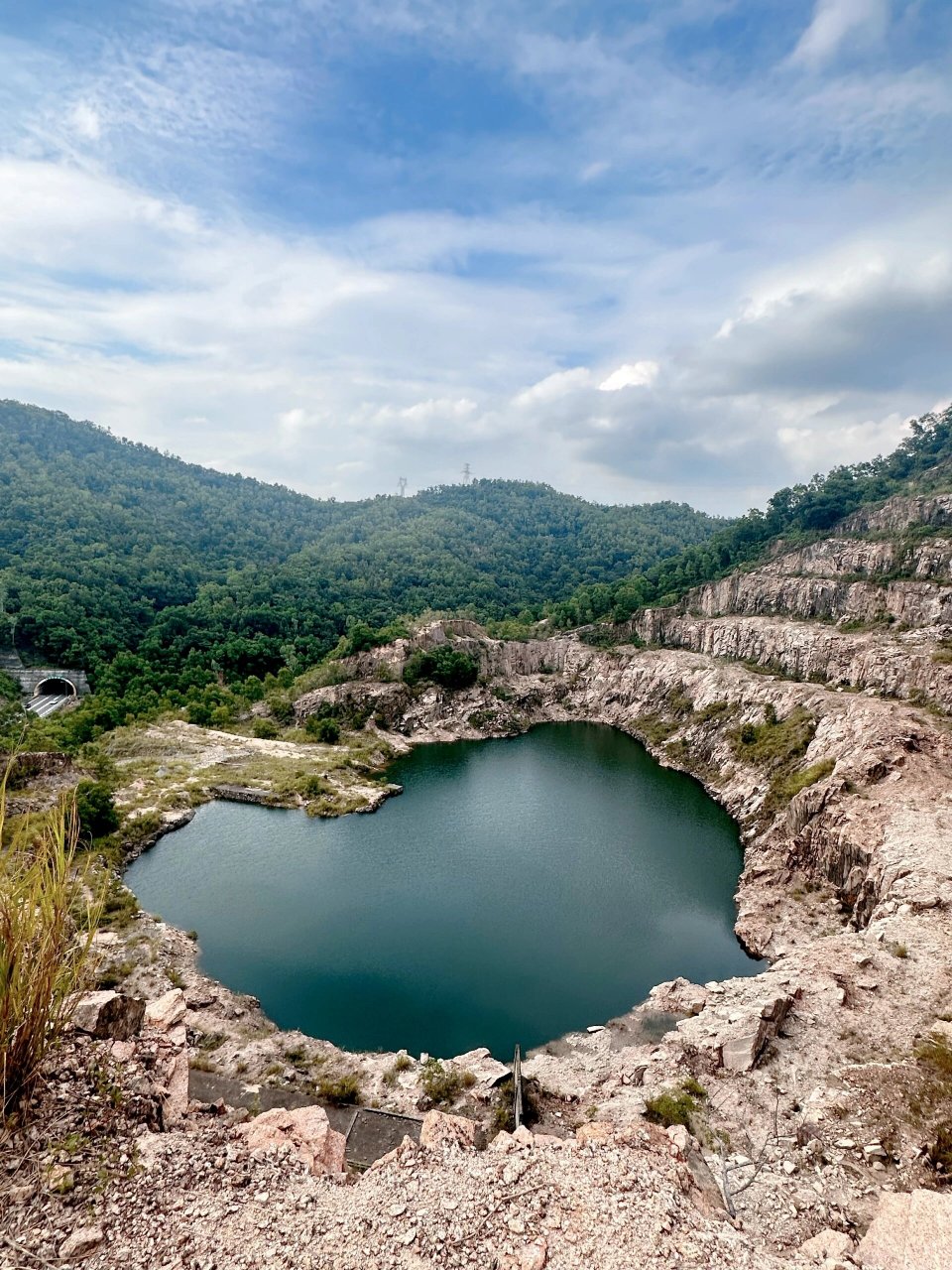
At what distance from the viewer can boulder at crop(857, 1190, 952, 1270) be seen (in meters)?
8.99

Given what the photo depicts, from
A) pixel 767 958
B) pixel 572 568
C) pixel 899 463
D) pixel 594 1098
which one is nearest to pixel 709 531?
pixel 572 568

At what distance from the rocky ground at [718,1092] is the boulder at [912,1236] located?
4cm

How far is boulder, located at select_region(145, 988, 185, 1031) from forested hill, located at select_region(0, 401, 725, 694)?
46.7m

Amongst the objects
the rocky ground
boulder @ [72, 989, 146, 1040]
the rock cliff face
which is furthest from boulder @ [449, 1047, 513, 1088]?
boulder @ [72, 989, 146, 1040]

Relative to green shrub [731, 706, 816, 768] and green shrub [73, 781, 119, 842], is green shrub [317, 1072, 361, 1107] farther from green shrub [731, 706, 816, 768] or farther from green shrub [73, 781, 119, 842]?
green shrub [731, 706, 816, 768]

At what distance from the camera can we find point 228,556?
101 m

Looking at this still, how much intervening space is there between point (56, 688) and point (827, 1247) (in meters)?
68.6

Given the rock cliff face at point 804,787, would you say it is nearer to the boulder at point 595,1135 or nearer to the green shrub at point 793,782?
the green shrub at point 793,782

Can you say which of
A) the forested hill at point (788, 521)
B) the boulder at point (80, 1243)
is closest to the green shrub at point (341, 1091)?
the boulder at point (80, 1243)

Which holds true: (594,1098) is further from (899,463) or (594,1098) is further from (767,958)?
(899,463)

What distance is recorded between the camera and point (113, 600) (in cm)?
6675

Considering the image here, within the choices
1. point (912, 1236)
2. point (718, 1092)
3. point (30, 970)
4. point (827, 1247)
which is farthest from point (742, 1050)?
point (30, 970)

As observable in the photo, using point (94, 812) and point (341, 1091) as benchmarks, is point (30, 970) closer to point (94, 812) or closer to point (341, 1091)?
point (341, 1091)

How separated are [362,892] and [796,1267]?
923 inches
